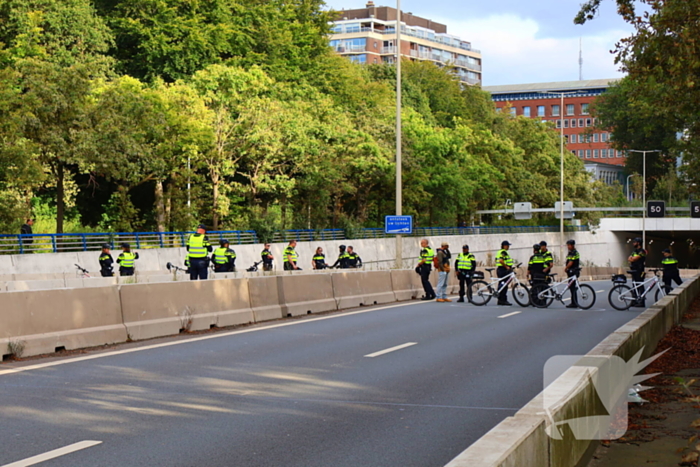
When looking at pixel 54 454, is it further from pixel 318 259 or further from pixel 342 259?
pixel 342 259

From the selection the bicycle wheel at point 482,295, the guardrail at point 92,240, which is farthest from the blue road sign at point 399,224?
the guardrail at point 92,240

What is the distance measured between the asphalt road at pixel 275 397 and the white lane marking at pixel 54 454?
0.10 feet

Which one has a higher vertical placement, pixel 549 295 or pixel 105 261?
pixel 105 261

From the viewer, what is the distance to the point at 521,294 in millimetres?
26000

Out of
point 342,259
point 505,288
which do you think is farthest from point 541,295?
point 342,259

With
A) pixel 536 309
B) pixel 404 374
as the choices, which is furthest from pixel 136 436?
pixel 536 309

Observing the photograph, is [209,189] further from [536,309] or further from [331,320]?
[331,320]

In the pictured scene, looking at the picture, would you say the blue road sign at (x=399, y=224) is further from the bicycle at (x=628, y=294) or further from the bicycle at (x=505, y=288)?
the bicycle at (x=628, y=294)

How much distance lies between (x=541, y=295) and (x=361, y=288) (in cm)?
474

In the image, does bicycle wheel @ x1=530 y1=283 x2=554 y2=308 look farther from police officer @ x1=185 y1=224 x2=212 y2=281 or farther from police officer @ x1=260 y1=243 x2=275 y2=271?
police officer @ x1=260 y1=243 x2=275 y2=271

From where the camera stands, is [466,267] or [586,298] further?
[466,267]

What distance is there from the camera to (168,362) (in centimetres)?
1271

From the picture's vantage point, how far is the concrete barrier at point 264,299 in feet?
62.5

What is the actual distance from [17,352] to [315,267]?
23.6 m
